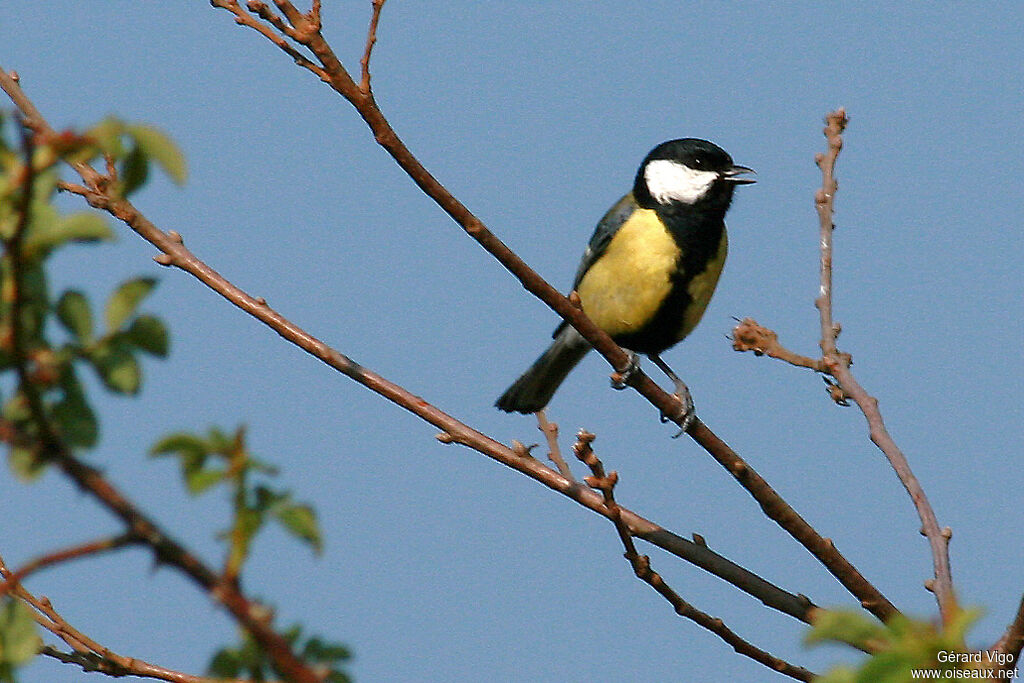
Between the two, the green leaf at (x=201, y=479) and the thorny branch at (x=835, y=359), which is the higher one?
the thorny branch at (x=835, y=359)

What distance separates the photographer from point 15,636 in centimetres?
110

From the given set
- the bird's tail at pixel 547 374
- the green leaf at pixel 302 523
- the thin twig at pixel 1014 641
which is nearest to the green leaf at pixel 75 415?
the green leaf at pixel 302 523

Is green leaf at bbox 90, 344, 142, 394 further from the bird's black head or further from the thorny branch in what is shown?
the bird's black head

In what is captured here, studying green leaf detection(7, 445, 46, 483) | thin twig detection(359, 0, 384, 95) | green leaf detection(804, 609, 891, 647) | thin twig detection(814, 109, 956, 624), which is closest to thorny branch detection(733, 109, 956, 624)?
thin twig detection(814, 109, 956, 624)

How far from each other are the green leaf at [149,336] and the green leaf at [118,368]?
0.01 meters

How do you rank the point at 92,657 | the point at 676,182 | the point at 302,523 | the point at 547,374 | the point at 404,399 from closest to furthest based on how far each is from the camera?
the point at 302,523, the point at 92,657, the point at 404,399, the point at 676,182, the point at 547,374

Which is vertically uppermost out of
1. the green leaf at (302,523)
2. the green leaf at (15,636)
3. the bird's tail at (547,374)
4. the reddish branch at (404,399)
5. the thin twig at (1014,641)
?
the bird's tail at (547,374)

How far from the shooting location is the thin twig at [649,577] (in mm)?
2775

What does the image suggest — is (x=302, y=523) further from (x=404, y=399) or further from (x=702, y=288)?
(x=702, y=288)

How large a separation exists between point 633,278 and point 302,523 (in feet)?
13.6

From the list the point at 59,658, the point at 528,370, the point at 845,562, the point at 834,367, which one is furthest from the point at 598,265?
the point at 59,658

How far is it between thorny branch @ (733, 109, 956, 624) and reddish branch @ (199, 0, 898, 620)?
0.77 feet

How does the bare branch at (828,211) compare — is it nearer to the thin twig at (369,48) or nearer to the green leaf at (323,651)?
the thin twig at (369,48)

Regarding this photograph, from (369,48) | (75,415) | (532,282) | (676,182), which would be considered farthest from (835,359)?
(75,415)
